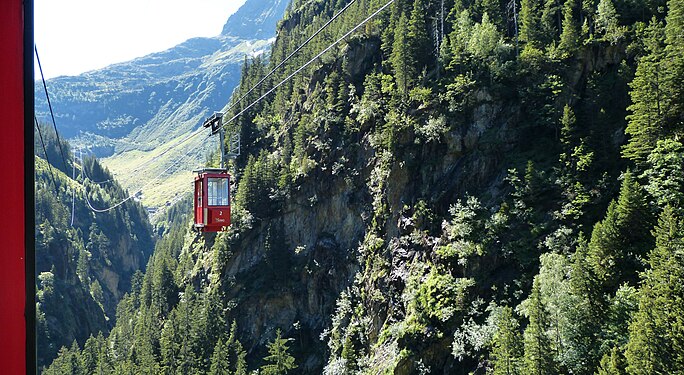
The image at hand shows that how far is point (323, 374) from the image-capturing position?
4762cm

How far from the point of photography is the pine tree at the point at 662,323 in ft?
64.0

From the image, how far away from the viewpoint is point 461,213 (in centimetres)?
3709

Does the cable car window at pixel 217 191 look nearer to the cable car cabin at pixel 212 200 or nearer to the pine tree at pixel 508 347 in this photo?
the cable car cabin at pixel 212 200

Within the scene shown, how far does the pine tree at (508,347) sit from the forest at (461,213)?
15cm

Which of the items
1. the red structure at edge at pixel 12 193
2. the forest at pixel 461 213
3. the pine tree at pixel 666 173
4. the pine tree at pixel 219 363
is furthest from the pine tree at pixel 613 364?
the pine tree at pixel 219 363

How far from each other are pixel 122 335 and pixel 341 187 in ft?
154

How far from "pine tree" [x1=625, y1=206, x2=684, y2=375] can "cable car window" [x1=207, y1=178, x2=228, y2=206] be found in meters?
19.1

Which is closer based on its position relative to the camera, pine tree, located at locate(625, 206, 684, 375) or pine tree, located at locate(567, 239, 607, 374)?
pine tree, located at locate(625, 206, 684, 375)

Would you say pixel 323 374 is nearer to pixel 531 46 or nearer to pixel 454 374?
pixel 454 374

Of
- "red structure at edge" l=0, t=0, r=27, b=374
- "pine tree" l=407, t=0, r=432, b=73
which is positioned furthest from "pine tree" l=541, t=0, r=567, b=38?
"red structure at edge" l=0, t=0, r=27, b=374

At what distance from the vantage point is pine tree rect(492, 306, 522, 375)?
2580 centimetres

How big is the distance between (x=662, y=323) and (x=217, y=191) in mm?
20065

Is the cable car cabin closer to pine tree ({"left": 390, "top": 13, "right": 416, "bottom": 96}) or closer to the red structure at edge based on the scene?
the red structure at edge

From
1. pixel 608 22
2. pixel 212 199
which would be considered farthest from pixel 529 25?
pixel 212 199
